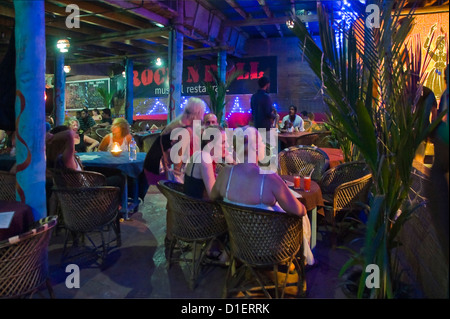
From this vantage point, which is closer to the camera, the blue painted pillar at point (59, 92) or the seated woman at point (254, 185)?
the seated woman at point (254, 185)

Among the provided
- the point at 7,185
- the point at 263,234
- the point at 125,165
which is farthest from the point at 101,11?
the point at 263,234

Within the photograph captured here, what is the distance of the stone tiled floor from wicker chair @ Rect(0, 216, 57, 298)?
0.98 feet

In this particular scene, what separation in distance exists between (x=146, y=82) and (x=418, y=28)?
459 inches

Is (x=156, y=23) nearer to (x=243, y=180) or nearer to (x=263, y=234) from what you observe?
(x=243, y=180)

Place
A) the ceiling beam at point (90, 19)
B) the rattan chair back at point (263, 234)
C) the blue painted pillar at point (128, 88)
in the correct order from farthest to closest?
the blue painted pillar at point (128, 88), the ceiling beam at point (90, 19), the rattan chair back at point (263, 234)

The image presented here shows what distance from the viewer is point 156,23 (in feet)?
25.3

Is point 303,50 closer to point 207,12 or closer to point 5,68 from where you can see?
point 5,68

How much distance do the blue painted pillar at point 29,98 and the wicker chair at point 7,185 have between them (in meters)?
0.70

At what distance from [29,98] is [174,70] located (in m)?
5.47

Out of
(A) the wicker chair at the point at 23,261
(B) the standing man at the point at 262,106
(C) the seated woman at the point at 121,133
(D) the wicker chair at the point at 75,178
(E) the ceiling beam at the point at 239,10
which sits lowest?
(A) the wicker chair at the point at 23,261

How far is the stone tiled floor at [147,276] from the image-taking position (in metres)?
2.63

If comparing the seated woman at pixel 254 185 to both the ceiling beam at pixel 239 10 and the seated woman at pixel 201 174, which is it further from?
the ceiling beam at pixel 239 10

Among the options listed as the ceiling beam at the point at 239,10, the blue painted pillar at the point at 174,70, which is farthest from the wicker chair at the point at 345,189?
the ceiling beam at the point at 239,10

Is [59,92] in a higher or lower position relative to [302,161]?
higher
